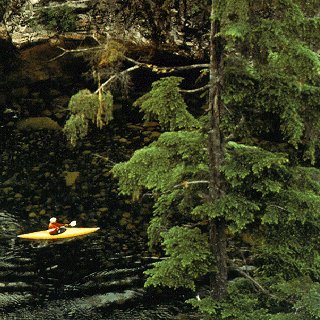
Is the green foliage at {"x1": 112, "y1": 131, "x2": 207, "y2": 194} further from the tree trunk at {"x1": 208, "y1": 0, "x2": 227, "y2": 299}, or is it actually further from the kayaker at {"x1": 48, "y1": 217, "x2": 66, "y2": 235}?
the kayaker at {"x1": 48, "y1": 217, "x2": 66, "y2": 235}

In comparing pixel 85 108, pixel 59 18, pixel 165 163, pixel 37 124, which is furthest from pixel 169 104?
pixel 59 18

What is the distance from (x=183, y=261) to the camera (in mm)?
7266

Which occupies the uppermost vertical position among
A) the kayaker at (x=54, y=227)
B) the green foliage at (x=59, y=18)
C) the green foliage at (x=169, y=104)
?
the green foliage at (x=59, y=18)

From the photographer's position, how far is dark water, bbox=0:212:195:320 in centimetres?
1202

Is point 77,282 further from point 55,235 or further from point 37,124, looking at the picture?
point 37,124

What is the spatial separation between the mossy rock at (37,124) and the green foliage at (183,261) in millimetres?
13970

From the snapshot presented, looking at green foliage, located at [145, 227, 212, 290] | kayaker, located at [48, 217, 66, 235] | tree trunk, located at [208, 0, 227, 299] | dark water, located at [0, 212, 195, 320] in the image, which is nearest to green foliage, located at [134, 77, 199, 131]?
tree trunk, located at [208, 0, 227, 299]

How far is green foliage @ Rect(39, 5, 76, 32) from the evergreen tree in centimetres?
1600

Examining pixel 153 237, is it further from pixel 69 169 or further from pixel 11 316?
pixel 69 169

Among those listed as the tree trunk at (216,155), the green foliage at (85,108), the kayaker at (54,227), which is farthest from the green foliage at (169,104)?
the kayaker at (54,227)

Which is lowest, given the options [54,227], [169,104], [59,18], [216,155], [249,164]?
[54,227]

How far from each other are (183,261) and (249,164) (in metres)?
1.56

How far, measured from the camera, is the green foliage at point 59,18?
75.4 feet

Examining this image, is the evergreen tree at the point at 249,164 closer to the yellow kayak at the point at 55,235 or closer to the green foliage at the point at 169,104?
the green foliage at the point at 169,104
